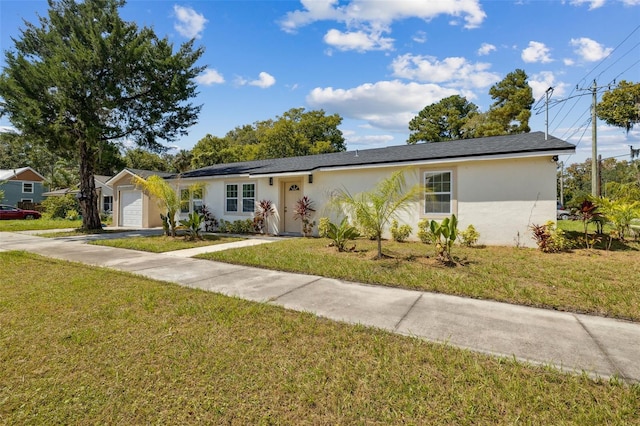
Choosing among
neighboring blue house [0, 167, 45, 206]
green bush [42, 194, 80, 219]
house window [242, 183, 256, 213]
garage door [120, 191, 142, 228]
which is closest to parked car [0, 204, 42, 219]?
green bush [42, 194, 80, 219]

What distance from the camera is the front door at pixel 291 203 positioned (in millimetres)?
13516

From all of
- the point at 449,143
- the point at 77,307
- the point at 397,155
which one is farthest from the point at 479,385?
the point at 449,143

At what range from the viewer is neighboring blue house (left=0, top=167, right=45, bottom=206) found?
3481 cm

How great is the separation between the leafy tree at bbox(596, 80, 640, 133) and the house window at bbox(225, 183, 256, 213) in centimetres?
2607

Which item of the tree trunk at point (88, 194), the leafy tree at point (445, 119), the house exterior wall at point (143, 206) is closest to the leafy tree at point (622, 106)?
the leafy tree at point (445, 119)

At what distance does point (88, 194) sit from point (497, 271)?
60.6 feet

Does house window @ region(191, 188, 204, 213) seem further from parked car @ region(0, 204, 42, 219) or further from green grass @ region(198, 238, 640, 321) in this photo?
parked car @ region(0, 204, 42, 219)

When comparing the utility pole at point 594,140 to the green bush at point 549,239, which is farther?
the utility pole at point 594,140

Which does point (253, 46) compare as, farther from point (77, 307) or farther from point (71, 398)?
point (71, 398)

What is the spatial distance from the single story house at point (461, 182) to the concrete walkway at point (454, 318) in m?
5.69

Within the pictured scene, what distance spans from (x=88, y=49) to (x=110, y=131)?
3.42 meters

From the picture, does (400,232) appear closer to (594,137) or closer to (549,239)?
(549,239)

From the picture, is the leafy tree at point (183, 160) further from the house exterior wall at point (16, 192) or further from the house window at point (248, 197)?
the house window at point (248, 197)

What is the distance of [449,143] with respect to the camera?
1208cm
